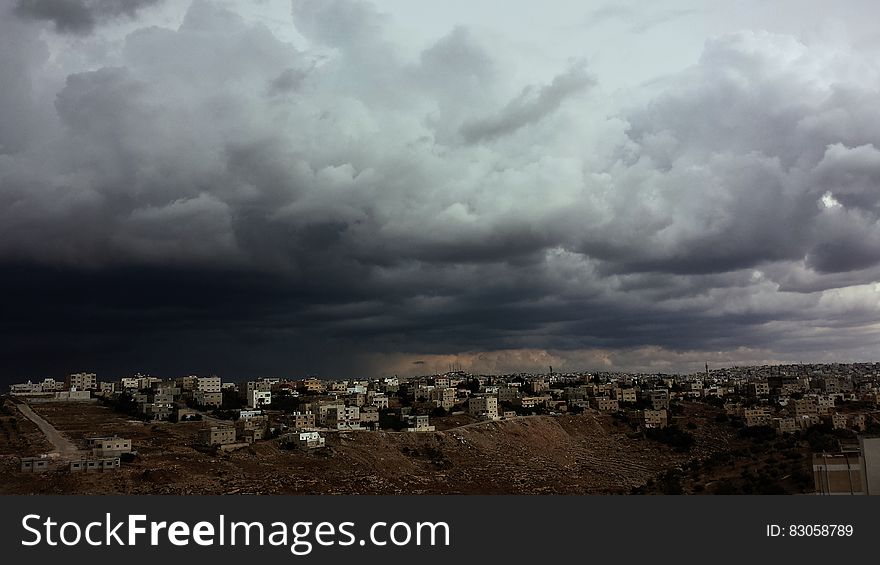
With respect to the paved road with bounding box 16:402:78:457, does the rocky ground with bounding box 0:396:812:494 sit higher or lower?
lower

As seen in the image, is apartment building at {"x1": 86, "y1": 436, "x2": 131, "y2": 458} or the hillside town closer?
apartment building at {"x1": 86, "y1": 436, "x2": 131, "y2": 458}

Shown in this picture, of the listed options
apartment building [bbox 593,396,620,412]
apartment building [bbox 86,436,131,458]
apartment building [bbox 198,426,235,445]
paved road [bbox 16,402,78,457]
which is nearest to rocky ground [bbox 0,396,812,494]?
paved road [bbox 16,402,78,457]

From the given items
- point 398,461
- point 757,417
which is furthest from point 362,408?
point 757,417

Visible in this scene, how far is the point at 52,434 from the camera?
2175 inches

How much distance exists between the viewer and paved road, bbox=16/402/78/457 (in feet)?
160

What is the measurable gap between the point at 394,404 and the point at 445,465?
36.2 metres

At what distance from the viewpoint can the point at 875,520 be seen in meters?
16.1

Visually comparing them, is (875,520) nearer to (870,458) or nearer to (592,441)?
(870,458)

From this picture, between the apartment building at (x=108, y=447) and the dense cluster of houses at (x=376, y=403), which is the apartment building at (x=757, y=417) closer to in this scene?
the dense cluster of houses at (x=376, y=403)

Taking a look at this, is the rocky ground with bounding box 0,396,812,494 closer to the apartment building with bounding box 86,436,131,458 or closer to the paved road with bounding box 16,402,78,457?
the paved road with bounding box 16,402,78,457

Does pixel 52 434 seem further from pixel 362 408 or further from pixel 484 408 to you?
pixel 484 408

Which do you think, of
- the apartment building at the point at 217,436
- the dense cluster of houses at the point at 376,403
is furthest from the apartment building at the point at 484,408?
the apartment building at the point at 217,436

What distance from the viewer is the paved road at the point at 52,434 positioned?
48.6 m

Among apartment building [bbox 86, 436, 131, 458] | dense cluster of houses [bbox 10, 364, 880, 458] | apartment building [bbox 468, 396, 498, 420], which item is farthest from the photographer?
apartment building [bbox 468, 396, 498, 420]
